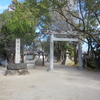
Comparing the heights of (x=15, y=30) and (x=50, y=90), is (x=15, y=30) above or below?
above

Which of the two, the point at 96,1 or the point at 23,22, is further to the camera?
the point at 23,22

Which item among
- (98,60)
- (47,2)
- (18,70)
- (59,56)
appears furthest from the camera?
(59,56)

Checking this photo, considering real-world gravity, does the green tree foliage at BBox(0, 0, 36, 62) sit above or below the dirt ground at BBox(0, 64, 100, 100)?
above

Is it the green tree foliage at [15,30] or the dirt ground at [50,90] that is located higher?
the green tree foliage at [15,30]

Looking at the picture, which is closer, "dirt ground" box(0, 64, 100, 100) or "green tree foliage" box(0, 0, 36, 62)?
"dirt ground" box(0, 64, 100, 100)

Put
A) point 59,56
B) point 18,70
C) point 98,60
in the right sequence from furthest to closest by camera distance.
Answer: point 59,56 → point 98,60 → point 18,70

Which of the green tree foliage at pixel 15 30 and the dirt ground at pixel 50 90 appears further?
the green tree foliage at pixel 15 30

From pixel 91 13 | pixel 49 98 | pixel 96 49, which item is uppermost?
pixel 91 13

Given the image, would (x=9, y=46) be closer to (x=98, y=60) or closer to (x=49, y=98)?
(x=98, y=60)

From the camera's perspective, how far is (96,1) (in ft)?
25.9

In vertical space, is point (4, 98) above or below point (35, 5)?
below

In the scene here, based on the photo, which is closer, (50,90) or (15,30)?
(50,90)

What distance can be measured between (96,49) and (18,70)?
26.4ft

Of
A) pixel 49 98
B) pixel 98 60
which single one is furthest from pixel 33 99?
pixel 98 60
